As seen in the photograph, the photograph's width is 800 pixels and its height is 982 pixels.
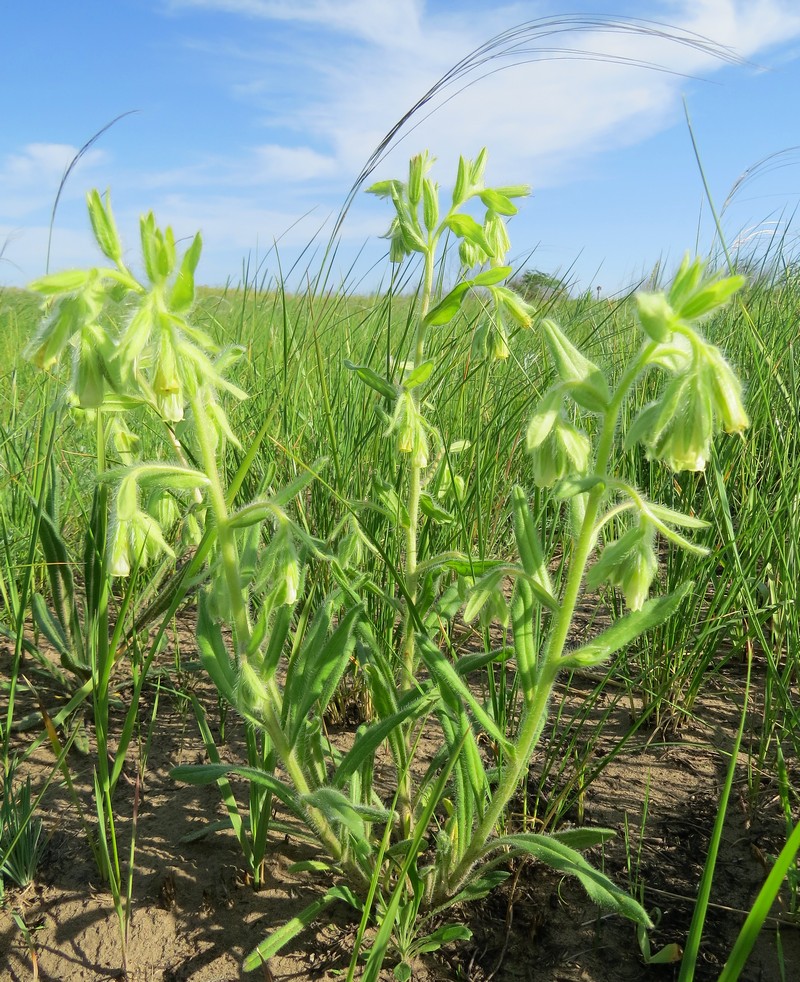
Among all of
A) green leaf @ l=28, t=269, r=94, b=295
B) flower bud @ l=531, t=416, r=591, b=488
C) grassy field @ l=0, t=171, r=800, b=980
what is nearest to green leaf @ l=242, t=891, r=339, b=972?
grassy field @ l=0, t=171, r=800, b=980

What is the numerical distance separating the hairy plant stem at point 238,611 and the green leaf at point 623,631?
1.74 ft

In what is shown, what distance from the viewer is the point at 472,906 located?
5.08ft

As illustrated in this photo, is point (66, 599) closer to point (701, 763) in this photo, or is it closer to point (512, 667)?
point (512, 667)

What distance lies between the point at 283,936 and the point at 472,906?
0.41 meters

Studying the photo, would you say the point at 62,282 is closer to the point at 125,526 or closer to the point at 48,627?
the point at 125,526

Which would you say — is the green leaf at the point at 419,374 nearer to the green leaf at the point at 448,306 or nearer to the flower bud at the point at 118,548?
the green leaf at the point at 448,306

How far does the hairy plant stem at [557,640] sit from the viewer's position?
1088mm

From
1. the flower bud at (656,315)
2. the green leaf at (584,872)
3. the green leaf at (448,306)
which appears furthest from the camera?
the green leaf at (448,306)

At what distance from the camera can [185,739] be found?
204cm

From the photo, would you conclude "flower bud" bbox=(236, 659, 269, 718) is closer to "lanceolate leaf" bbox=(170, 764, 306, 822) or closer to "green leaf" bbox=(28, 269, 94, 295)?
"lanceolate leaf" bbox=(170, 764, 306, 822)

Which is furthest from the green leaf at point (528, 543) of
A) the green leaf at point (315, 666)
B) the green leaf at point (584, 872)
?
the green leaf at point (584, 872)

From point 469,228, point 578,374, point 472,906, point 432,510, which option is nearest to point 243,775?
point 472,906

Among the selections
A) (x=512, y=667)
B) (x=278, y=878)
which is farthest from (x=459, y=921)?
(x=512, y=667)

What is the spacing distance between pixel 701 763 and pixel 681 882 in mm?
406
